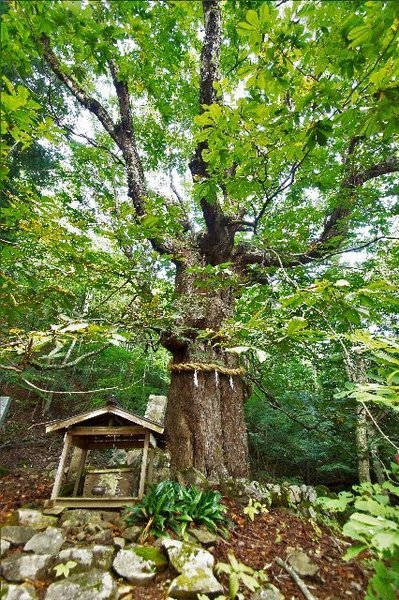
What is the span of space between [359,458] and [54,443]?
301 inches

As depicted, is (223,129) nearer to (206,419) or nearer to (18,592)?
(206,419)

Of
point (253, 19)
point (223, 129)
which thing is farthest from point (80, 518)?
point (253, 19)

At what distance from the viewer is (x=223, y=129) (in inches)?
105

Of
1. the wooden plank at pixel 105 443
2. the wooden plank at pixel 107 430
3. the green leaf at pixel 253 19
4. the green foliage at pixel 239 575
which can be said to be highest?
the green leaf at pixel 253 19

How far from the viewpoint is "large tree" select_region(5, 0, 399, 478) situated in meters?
1.86

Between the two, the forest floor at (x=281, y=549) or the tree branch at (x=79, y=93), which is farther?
the tree branch at (x=79, y=93)

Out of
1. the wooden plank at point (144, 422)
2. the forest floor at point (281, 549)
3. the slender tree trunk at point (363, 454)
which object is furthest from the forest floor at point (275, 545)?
the slender tree trunk at point (363, 454)

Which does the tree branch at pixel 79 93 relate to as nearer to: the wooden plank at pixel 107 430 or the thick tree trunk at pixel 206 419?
the thick tree trunk at pixel 206 419

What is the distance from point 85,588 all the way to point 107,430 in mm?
1825

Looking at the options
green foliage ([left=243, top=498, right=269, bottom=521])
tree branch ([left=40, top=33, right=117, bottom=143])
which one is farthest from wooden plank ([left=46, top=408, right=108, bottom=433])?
tree branch ([left=40, top=33, right=117, bottom=143])

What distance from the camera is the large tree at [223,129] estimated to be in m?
1.86

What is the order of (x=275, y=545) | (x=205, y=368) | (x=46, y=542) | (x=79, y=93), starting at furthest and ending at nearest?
(x=79, y=93) → (x=205, y=368) → (x=275, y=545) → (x=46, y=542)

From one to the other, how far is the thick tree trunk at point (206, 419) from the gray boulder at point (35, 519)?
1436 millimetres

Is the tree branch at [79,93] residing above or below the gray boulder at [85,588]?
above
